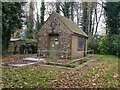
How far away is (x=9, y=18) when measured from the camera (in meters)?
16.8

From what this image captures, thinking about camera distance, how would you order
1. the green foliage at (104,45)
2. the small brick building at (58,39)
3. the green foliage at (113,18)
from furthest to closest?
1. the green foliage at (104,45)
2. the green foliage at (113,18)
3. the small brick building at (58,39)

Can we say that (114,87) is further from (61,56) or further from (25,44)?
(25,44)

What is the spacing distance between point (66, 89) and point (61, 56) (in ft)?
36.7

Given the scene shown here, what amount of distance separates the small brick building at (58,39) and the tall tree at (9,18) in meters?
2.79

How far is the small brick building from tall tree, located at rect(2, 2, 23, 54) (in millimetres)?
2792

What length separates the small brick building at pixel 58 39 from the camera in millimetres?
17062

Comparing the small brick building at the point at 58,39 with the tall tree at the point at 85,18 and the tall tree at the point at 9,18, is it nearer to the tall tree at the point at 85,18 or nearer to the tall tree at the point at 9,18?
the tall tree at the point at 9,18

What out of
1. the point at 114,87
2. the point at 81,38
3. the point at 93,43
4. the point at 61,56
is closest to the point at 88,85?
the point at 114,87

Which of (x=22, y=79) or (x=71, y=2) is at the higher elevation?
(x=71, y=2)

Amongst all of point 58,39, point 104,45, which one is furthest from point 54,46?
point 104,45

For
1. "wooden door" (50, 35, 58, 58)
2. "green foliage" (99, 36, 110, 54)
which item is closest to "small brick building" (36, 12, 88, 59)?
"wooden door" (50, 35, 58, 58)

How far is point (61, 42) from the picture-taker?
1744 centimetres

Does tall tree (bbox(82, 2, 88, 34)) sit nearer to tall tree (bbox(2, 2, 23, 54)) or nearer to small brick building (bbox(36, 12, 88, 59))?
small brick building (bbox(36, 12, 88, 59))

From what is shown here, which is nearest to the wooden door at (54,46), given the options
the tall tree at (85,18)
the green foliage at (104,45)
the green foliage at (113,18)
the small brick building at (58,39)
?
the small brick building at (58,39)
